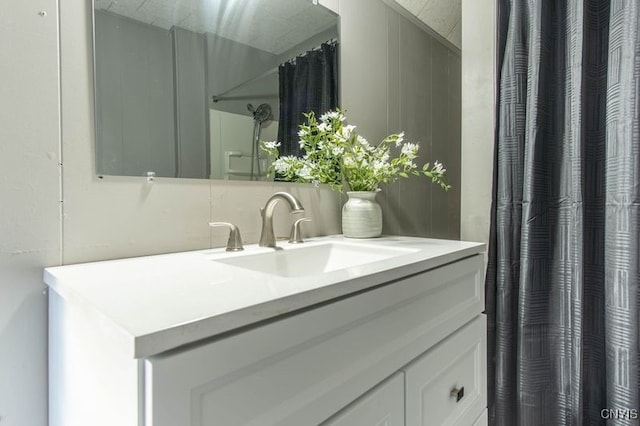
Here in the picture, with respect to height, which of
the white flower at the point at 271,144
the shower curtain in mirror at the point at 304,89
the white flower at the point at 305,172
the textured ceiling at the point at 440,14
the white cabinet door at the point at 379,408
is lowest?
the white cabinet door at the point at 379,408

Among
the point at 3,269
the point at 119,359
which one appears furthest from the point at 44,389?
the point at 119,359

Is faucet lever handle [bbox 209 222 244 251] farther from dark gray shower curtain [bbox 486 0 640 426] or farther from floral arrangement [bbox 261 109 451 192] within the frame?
dark gray shower curtain [bbox 486 0 640 426]

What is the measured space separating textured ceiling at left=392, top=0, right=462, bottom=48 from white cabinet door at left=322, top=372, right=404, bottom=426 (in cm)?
169

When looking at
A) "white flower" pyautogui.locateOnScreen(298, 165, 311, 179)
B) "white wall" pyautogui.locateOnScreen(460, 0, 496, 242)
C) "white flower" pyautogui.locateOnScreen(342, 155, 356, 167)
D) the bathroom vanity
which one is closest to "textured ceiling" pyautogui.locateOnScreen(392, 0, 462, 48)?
"white wall" pyautogui.locateOnScreen(460, 0, 496, 242)

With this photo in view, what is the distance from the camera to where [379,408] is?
65 cm

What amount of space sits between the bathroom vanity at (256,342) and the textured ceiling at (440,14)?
1.41 meters

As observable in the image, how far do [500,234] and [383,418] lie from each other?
31.0 inches

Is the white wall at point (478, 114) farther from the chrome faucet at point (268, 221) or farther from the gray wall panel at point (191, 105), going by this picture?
the gray wall panel at point (191, 105)

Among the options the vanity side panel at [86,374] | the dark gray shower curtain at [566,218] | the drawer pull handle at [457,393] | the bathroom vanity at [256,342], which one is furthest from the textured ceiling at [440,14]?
the vanity side panel at [86,374]

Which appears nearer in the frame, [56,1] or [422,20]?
[56,1]

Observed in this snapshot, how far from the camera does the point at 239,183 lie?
102 cm

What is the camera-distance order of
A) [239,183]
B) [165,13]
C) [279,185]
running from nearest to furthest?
[165,13], [239,183], [279,185]

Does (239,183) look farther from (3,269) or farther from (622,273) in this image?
(622,273)

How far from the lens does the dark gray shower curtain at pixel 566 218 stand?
959 millimetres
